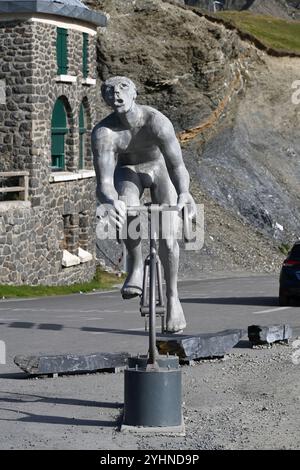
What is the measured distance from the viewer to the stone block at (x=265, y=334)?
58.0 feet

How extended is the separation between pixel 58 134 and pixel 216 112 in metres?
18.1


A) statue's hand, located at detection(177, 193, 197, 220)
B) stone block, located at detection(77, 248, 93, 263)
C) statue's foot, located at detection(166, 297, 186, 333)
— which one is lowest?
statue's foot, located at detection(166, 297, 186, 333)

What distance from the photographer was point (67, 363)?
48.7 ft

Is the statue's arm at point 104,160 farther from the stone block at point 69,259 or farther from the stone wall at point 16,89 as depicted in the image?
the stone block at point 69,259

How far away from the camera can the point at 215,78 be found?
52.0 m

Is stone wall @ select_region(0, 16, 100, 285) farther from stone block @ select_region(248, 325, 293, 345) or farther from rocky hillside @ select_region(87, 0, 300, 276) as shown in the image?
stone block @ select_region(248, 325, 293, 345)

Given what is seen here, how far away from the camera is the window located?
114 feet

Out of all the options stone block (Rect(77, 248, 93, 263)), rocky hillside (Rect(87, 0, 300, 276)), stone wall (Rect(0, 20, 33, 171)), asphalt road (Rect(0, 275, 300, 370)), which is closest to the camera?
asphalt road (Rect(0, 275, 300, 370))

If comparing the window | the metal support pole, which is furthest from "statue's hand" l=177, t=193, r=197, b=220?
the window

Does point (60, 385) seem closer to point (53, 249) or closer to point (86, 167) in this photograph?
point (53, 249)

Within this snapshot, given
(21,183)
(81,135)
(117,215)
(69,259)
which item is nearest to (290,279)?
(21,183)

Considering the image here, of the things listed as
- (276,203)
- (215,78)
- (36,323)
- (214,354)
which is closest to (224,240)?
(276,203)

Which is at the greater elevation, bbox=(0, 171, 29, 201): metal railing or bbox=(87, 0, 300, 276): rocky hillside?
bbox=(87, 0, 300, 276): rocky hillside

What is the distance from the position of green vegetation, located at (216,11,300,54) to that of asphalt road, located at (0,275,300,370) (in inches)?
1137
